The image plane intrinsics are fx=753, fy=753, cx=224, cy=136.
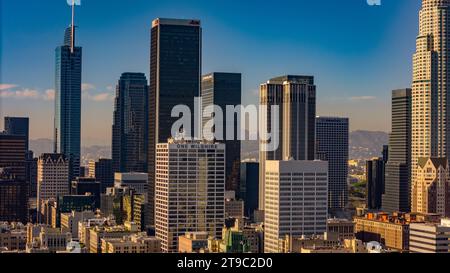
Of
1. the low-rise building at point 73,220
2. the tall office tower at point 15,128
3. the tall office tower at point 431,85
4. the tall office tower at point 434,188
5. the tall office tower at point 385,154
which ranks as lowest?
the low-rise building at point 73,220

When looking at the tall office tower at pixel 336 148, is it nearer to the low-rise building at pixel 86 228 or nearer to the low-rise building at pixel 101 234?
the low-rise building at pixel 86 228

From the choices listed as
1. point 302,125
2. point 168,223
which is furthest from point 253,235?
point 302,125

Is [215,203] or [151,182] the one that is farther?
[151,182]

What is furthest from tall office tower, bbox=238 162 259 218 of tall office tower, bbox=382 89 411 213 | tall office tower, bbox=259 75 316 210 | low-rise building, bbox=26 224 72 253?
low-rise building, bbox=26 224 72 253

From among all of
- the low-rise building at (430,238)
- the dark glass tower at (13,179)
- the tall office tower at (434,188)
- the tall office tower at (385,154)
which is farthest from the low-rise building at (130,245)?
the tall office tower at (385,154)

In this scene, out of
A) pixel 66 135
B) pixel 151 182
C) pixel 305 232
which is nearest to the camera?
pixel 305 232

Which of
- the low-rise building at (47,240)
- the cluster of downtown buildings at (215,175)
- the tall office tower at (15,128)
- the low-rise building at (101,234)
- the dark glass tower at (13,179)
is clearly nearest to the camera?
the low-rise building at (47,240)

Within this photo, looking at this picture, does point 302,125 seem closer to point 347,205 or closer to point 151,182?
point 347,205
